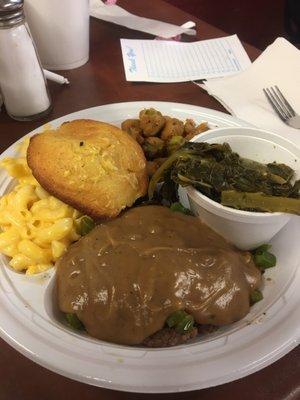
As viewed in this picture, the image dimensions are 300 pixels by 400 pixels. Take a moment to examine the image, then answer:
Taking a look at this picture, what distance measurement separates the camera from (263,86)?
6.12ft

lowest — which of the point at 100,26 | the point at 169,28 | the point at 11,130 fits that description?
the point at 11,130

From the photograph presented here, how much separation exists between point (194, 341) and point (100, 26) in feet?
6.19

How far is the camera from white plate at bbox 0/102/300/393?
0.85 m

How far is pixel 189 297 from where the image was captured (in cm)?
92

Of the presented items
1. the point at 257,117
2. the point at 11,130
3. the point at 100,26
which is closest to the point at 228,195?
the point at 257,117

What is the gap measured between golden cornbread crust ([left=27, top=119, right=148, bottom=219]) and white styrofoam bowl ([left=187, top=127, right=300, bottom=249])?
0.19 meters

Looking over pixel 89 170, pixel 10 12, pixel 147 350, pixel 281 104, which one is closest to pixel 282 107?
pixel 281 104

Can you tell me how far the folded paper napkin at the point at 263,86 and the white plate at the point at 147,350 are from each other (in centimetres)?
81

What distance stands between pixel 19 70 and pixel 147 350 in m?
1.11

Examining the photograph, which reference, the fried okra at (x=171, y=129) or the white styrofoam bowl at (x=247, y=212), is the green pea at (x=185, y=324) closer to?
the white styrofoam bowl at (x=247, y=212)

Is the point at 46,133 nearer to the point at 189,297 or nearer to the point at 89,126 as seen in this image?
the point at 89,126

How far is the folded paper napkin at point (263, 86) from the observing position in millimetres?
1677

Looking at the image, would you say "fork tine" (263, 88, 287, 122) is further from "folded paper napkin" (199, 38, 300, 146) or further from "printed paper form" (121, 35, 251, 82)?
"printed paper form" (121, 35, 251, 82)

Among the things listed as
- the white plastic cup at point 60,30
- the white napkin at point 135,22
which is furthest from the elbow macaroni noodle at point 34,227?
the white napkin at point 135,22
